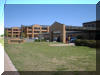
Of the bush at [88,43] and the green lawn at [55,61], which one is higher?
the bush at [88,43]

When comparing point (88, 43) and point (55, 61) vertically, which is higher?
point (88, 43)

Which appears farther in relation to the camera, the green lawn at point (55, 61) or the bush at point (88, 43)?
the bush at point (88, 43)

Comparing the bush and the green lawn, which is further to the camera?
the bush

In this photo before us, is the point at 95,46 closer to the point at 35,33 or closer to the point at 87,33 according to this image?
the point at 87,33

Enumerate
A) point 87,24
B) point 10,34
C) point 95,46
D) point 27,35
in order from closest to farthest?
point 95,46
point 87,24
point 27,35
point 10,34

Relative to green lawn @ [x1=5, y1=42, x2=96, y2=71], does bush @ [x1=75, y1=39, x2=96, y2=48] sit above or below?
above

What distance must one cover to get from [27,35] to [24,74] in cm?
8261

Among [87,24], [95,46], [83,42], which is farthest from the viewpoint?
[87,24]

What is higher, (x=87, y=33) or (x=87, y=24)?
(x=87, y=24)

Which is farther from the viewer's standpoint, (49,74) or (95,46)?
(95,46)

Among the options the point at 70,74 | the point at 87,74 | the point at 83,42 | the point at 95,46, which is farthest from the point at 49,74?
the point at 83,42

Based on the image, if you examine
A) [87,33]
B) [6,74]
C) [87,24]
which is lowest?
[6,74]

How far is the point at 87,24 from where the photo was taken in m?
48.9

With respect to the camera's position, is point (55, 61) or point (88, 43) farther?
point (88, 43)
